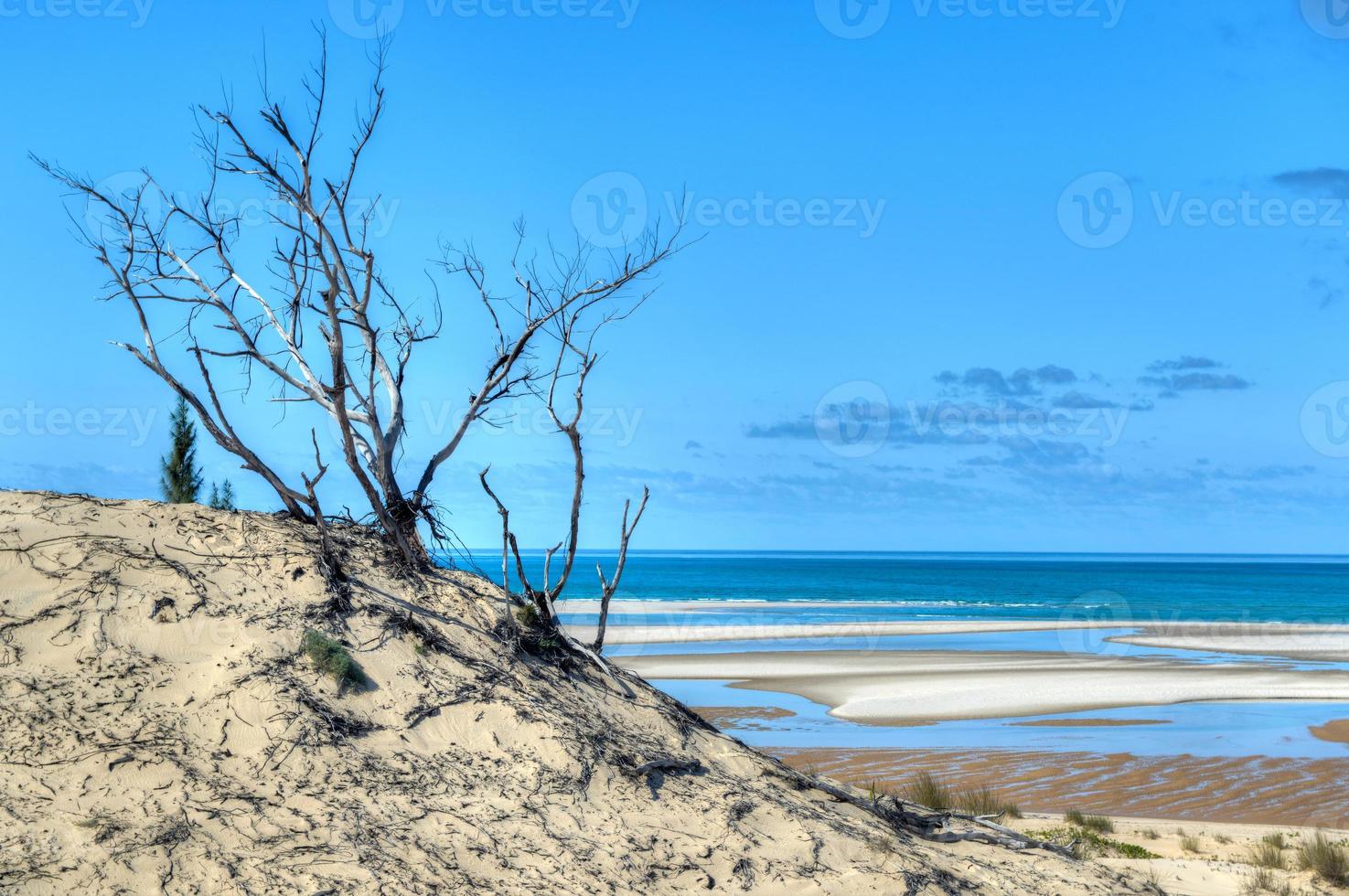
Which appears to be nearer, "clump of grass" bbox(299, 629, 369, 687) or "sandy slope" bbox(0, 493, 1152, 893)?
"sandy slope" bbox(0, 493, 1152, 893)

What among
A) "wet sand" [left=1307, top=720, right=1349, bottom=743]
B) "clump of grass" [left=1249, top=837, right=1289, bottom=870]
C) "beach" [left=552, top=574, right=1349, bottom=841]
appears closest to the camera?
"clump of grass" [left=1249, top=837, right=1289, bottom=870]

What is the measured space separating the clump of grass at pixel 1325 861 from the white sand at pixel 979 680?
9.92m

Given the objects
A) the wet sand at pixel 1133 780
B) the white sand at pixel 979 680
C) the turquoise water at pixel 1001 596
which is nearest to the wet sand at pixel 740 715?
the white sand at pixel 979 680

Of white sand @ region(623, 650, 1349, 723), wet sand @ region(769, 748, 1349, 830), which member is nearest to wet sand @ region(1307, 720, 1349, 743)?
wet sand @ region(769, 748, 1349, 830)

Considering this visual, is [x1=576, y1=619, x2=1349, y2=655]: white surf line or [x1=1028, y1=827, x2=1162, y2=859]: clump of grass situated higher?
[x1=576, y1=619, x2=1349, y2=655]: white surf line

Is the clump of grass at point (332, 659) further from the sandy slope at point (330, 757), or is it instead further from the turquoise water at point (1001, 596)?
the turquoise water at point (1001, 596)

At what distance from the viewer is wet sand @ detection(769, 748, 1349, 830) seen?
44.6 ft

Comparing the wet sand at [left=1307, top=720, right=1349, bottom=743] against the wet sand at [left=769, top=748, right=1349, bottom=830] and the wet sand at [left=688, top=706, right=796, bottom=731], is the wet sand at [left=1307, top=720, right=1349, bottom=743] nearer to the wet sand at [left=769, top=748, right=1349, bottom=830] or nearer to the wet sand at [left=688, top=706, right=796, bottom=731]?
the wet sand at [left=769, top=748, right=1349, bottom=830]

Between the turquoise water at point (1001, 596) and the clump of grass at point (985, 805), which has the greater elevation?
the turquoise water at point (1001, 596)

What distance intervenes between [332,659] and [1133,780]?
38.7ft

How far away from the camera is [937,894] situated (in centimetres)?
748

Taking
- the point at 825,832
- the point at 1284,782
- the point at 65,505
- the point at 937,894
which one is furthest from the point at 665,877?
the point at 1284,782

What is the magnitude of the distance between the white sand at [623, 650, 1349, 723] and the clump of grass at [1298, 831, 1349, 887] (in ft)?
32.6

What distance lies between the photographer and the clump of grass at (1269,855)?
10516 mm
